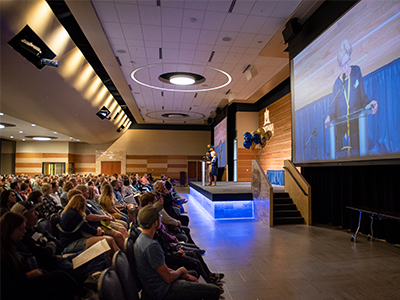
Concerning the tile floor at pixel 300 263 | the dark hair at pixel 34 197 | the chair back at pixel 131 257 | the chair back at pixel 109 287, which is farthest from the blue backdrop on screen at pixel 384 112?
the dark hair at pixel 34 197

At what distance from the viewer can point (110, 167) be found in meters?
21.2

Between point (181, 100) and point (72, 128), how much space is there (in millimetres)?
6111

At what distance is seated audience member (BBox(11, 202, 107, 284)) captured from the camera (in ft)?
7.86

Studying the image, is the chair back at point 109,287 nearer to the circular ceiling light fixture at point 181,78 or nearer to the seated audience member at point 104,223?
the seated audience member at point 104,223

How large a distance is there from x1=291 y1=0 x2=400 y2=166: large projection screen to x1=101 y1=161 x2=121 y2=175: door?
56.6ft

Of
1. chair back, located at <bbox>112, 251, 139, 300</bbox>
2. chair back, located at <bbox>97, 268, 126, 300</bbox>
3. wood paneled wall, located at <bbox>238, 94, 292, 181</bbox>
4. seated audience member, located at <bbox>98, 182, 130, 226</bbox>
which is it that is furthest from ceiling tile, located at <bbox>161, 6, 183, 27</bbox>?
wood paneled wall, located at <bbox>238, 94, 292, 181</bbox>

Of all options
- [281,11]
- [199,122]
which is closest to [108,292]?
[281,11]

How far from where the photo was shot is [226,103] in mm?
14562

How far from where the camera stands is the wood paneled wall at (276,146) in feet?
35.0

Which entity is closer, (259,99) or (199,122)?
(259,99)

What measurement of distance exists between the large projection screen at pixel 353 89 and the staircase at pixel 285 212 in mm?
1238

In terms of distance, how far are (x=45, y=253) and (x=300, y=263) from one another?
3278 millimetres

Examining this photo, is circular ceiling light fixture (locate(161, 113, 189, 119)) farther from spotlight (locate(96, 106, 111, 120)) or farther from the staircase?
the staircase

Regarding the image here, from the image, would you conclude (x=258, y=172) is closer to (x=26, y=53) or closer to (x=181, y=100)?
(x=26, y=53)
